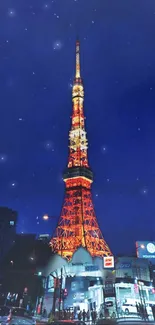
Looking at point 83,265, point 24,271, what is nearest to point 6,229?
point 24,271

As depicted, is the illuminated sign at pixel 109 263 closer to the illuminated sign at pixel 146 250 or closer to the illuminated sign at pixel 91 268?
the illuminated sign at pixel 91 268

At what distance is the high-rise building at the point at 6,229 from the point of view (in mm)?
39469

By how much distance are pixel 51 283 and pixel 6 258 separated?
8.36 metres

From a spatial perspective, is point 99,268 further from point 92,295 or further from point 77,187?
point 77,187

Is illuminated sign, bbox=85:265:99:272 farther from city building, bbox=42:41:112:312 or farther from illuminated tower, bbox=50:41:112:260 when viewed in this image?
illuminated tower, bbox=50:41:112:260

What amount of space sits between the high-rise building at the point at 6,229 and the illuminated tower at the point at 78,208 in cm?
584

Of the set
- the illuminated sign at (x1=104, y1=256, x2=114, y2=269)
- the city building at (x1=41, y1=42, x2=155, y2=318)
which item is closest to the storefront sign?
the city building at (x1=41, y1=42, x2=155, y2=318)

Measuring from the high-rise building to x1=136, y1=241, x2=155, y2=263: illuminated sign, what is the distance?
56.8ft

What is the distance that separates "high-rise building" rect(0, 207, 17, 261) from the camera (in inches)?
1554

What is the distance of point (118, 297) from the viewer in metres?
28.4

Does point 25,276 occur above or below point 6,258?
below

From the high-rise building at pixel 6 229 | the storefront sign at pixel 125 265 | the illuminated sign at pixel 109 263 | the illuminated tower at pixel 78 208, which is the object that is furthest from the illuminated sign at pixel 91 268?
the high-rise building at pixel 6 229

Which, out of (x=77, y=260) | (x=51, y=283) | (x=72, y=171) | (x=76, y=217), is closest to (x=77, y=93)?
(x=72, y=171)

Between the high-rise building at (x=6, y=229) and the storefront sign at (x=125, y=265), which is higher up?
the high-rise building at (x=6, y=229)
